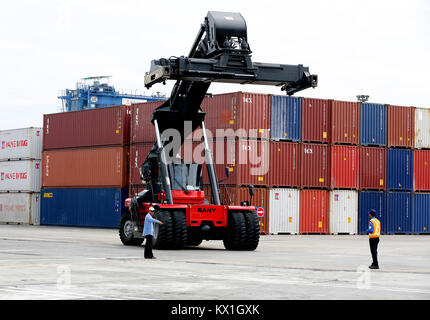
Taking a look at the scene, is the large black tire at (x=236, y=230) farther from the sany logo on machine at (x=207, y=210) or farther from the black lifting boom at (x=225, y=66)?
the black lifting boom at (x=225, y=66)

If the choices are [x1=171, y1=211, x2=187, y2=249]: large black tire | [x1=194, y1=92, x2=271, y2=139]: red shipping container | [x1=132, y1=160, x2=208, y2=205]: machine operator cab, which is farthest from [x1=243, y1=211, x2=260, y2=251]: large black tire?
[x1=194, y1=92, x2=271, y2=139]: red shipping container

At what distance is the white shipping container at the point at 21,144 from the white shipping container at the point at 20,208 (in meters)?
2.62

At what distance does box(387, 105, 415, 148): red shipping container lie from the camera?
139ft

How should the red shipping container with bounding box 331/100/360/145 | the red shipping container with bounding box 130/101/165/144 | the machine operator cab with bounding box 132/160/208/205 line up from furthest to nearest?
the red shipping container with bounding box 130/101/165/144, the red shipping container with bounding box 331/100/360/145, the machine operator cab with bounding box 132/160/208/205

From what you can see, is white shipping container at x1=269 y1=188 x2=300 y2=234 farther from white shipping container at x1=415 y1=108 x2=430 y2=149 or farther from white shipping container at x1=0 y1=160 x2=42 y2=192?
white shipping container at x1=0 y1=160 x2=42 y2=192

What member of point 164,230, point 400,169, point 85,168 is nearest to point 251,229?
point 164,230

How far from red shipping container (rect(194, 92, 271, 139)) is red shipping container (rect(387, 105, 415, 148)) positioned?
7720 mm

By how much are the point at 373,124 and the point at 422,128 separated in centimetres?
350

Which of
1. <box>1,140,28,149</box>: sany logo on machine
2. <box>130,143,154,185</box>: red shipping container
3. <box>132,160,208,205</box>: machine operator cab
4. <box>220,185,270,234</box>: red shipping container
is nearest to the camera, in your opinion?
<box>132,160,208,205</box>: machine operator cab

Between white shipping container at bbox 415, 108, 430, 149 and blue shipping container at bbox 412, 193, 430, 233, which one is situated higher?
white shipping container at bbox 415, 108, 430, 149

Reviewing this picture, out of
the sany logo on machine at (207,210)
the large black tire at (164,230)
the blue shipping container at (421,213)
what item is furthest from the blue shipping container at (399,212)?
the large black tire at (164,230)

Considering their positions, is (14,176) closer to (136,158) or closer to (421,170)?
(136,158)
